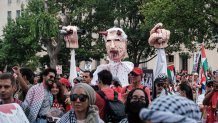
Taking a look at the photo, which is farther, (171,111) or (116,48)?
(116,48)

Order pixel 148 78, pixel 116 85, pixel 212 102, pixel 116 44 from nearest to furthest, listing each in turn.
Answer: pixel 212 102 < pixel 116 85 < pixel 148 78 < pixel 116 44

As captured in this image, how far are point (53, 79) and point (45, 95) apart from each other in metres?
0.39

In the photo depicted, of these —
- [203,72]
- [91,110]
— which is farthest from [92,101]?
[203,72]

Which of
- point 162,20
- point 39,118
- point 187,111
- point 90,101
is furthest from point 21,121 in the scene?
point 162,20

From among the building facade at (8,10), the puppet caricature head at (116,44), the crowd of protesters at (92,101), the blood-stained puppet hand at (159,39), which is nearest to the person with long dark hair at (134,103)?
the crowd of protesters at (92,101)

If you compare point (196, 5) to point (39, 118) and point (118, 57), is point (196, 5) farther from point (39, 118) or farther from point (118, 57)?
point (39, 118)

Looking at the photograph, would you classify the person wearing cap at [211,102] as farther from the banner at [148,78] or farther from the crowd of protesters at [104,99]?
the banner at [148,78]

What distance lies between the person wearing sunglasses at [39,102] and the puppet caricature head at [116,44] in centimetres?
494

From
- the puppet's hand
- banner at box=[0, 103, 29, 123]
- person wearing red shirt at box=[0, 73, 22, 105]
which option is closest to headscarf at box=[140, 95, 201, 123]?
banner at box=[0, 103, 29, 123]

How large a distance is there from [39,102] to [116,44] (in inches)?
228

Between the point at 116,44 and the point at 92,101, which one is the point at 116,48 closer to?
the point at 116,44

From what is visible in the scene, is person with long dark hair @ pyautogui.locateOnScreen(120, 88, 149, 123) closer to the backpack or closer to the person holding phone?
the backpack

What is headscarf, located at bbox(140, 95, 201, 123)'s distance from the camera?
259 cm

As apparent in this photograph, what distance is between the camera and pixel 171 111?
2.64m
